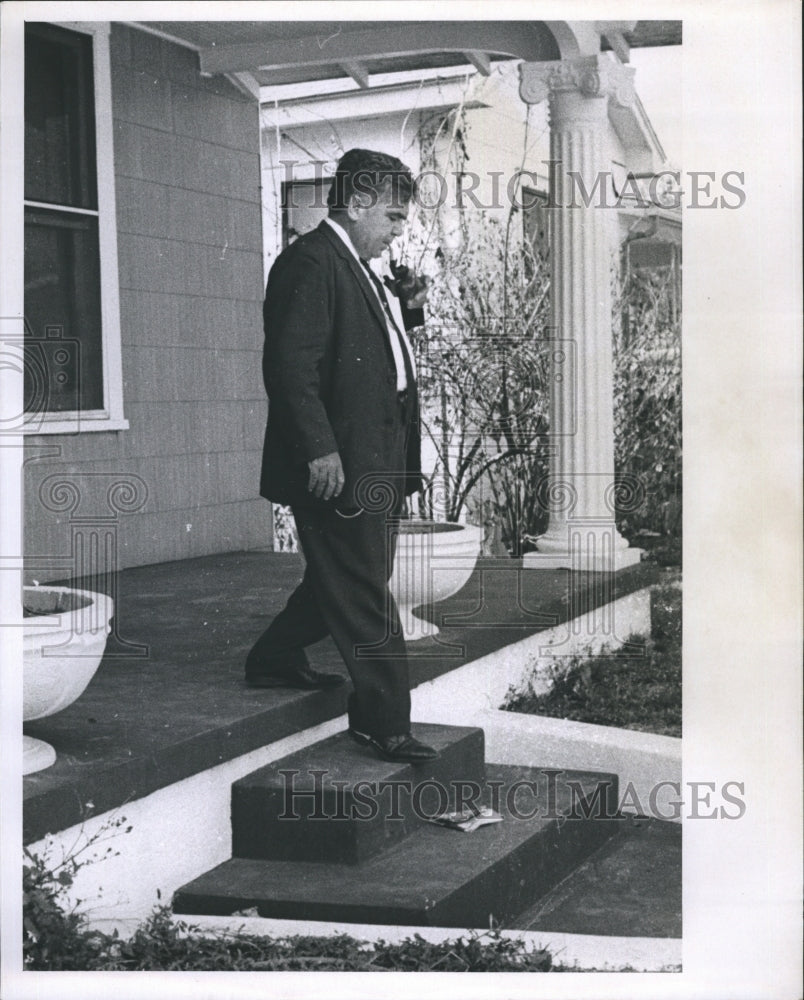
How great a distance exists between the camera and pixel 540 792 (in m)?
3.92

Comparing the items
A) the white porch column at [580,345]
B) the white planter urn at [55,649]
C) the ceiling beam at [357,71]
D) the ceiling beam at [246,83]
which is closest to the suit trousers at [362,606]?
the white porch column at [580,345]

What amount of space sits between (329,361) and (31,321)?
3.04 ft

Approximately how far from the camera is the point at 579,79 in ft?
12.8

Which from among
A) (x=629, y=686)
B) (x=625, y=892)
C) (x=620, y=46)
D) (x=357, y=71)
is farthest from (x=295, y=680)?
(x=620, y=46)

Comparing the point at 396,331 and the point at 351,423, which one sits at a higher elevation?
the point at 396,331

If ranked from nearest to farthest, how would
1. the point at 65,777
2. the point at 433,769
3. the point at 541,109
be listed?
the point at 65,777
the point at 433,769
the point at 541,109

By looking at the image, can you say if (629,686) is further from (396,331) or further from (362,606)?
(396,331)

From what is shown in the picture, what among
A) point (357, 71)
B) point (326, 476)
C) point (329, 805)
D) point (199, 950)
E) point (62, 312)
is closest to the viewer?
point (199, 950)

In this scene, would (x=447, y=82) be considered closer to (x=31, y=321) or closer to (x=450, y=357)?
(x=450, y=357)

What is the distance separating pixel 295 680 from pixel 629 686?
3.29 feet

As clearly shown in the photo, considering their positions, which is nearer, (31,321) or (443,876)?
(443,876)

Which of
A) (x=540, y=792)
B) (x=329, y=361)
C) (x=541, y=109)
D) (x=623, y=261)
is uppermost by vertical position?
(x=541, y=109)

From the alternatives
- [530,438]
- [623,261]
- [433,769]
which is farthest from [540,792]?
[623,261]

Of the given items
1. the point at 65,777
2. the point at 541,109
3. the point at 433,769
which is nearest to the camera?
the point at 65,777
